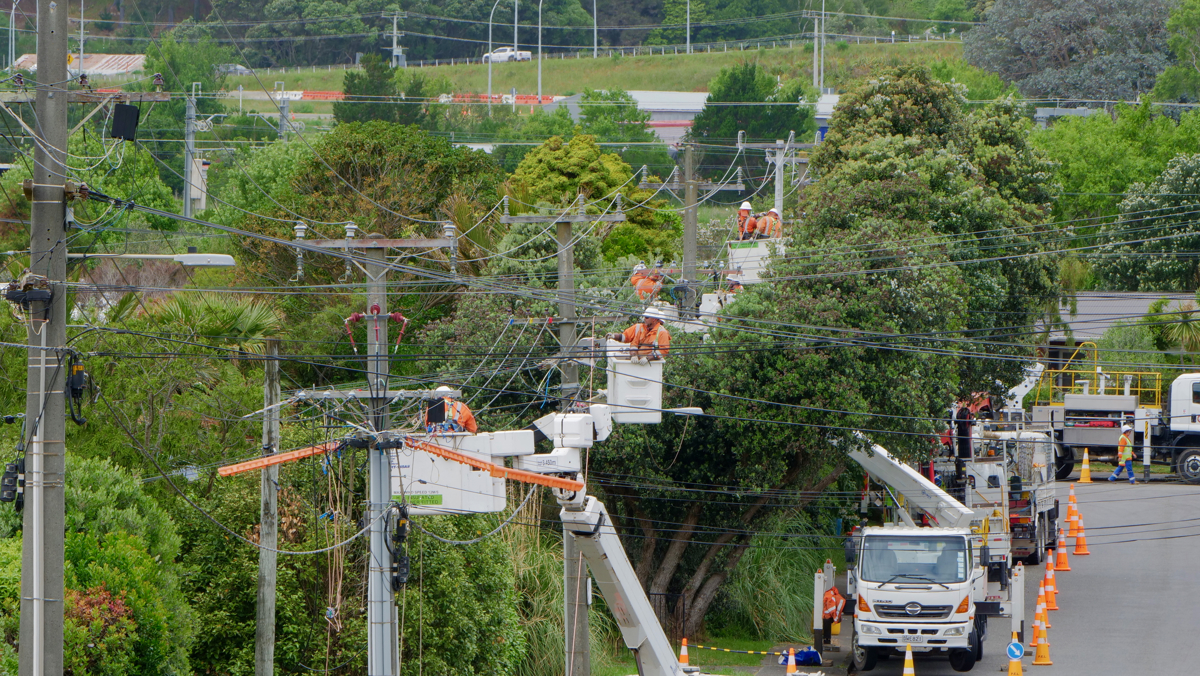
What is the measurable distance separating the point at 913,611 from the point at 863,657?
1.48 metres

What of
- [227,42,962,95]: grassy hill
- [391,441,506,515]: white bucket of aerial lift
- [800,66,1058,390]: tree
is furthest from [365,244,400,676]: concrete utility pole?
[227,42,962,95]: grassy hill

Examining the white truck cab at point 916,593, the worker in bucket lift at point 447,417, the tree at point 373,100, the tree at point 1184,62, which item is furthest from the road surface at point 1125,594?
the tree at point 1184,62

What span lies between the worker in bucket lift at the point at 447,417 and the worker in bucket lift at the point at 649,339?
11.9 feet

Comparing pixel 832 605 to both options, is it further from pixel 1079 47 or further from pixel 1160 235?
pixel 1079 47

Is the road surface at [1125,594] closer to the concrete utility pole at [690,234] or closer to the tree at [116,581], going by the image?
the concrete utility pole at [690,234]

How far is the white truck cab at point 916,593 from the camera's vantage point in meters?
24.2

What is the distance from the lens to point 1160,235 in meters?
60.2

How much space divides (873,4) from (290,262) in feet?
369

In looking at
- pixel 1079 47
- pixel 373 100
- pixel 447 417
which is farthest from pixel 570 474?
pixel 1079 47

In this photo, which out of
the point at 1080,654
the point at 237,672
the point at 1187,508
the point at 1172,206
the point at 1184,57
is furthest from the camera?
the point at 1184,57

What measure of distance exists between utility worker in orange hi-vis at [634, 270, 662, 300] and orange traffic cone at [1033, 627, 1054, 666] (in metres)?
8.85

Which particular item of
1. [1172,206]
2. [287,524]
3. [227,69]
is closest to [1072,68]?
[1172,206]

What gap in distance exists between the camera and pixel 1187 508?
39062 millimetres

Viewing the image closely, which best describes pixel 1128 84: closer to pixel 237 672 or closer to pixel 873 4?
pixel 873 4
